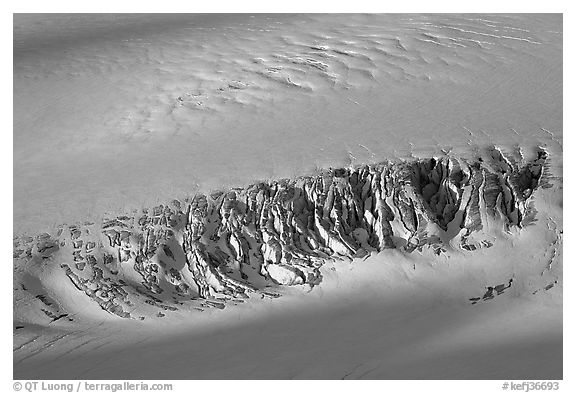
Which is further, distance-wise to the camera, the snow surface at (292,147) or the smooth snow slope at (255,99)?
the smooth snow slope at (255,99)

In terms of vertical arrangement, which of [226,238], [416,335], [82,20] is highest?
[82,20]

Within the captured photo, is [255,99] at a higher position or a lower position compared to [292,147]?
higher

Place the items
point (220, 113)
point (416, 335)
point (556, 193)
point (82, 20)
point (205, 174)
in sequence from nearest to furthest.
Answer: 1. point (416, 335)
2. point (556, 193)
3. point (205, 174)
4. point (220, 113)
5. point (82, 20)

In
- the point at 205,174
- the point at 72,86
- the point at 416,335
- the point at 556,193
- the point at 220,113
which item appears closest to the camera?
the point at 416,335

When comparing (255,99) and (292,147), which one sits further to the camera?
(255,99)

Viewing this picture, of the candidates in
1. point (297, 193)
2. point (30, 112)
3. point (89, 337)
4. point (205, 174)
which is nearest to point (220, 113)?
point (205, 174)

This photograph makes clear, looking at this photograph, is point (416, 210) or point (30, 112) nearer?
point (416, 210)

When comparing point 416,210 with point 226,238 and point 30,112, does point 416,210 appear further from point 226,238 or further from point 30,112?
point 30,112

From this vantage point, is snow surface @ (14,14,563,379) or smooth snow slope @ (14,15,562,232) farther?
smooth snow slope @ (14,15,562,232)
